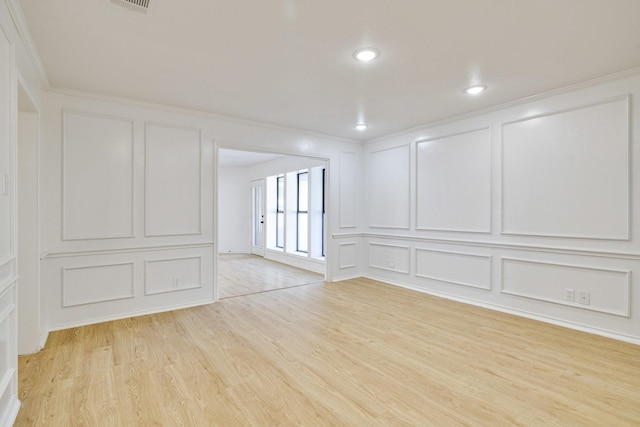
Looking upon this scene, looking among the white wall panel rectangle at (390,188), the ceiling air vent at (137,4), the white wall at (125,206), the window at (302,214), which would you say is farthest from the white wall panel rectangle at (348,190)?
the ceiling air vent at (137,4)

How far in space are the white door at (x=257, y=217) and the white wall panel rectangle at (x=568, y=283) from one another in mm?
6165

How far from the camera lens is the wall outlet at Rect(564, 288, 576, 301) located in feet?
10.8

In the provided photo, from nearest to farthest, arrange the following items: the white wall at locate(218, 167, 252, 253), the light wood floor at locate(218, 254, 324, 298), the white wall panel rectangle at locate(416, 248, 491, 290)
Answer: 1. the white wall panel rectangle at locate(416, 248, 491, 290)
2. the light wood floor at locate(218, 254, 324, 298)
3. the white wall at locate(218, 167, 252, 253)

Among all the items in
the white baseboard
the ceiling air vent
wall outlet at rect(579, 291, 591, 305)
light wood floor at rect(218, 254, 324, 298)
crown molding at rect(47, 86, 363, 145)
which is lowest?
light wood floor at rect(218, 254, 324, 298)

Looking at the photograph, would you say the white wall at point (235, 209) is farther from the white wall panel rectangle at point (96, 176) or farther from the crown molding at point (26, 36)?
the crown molding at point (26, 36)

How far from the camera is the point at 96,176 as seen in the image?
11.2ft

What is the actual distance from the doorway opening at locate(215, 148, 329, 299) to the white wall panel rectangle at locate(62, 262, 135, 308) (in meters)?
1.25

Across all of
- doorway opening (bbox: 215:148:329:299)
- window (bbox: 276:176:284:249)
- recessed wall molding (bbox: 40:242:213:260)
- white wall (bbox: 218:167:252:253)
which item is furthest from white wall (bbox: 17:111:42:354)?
white wall (bbox: 218:167:252:253)

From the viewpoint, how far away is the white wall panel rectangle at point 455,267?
405 cm

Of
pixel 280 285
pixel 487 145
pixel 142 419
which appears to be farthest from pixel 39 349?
pixel 487 145

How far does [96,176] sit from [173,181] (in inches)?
30.4

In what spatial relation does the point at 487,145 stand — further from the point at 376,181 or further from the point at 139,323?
the point at 139,323

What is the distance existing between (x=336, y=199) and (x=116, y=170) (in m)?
3.22

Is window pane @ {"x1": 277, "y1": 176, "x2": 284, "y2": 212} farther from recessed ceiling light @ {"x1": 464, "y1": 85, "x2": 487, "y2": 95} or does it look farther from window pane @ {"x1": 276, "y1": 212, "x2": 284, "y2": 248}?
recessed ceiling light @ {"x1": 464, "y1": 85, "x2": 487, "y2": 95}
